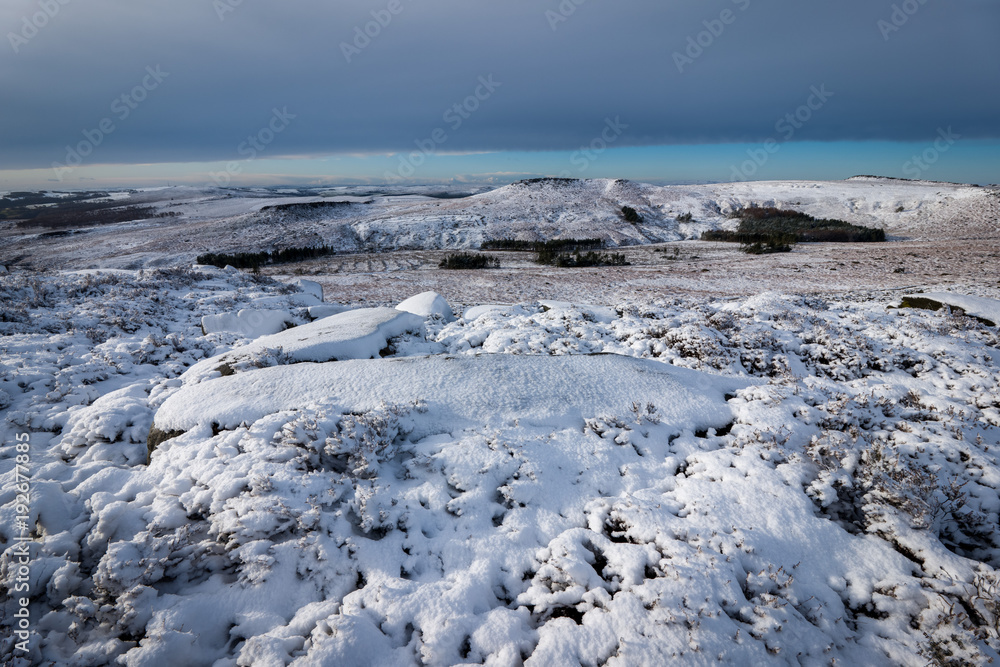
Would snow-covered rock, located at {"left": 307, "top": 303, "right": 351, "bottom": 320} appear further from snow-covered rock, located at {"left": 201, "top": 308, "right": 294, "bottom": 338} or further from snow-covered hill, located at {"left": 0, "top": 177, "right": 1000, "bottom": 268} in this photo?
snow-covered hill, located at {"left": 0, "top": 177, "right": 1000, "bottom": 268}

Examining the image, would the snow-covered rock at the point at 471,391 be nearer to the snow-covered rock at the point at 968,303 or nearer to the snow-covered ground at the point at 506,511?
the snow-covered ground at the point at 506,511

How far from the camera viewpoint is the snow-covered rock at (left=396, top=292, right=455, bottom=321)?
1301cm

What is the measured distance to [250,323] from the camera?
12.2 meters

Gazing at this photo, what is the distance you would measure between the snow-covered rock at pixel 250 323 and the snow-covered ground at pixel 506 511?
3514 mm

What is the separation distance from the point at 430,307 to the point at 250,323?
5.40m

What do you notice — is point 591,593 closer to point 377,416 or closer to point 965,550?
point 377,416

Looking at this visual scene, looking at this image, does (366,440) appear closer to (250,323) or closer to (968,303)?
(250,323)

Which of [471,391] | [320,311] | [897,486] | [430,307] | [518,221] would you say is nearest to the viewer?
[897,486]

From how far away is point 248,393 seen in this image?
661 cm

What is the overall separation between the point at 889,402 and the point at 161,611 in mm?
10185

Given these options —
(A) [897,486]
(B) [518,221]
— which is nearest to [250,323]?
(A) [897,486]

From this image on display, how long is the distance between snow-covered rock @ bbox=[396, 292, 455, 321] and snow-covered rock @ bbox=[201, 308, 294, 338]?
11.6ft

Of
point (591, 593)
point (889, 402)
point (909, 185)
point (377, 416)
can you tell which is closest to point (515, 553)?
point (591, 593)

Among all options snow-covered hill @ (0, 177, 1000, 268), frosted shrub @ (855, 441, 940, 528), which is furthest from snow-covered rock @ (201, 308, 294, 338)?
snow-covered hill @ (0, 177, 1000, 268)
